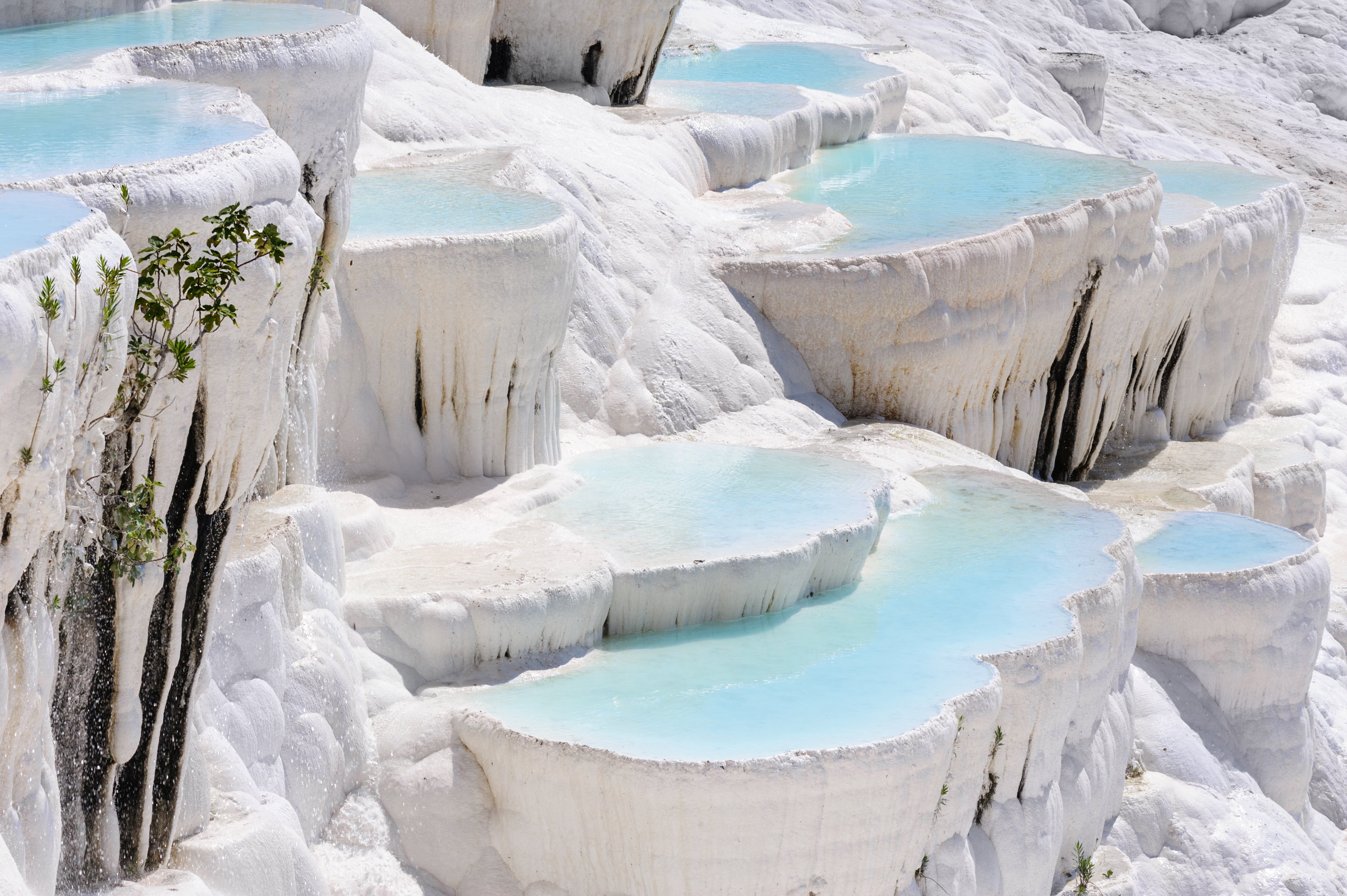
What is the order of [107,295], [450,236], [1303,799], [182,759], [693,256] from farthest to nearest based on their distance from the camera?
[693,256], [1303,799], [450,236], [182,759], [107,295]

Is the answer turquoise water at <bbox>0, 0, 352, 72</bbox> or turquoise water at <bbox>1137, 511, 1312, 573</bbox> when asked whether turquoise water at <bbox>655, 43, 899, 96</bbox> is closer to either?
turquoise water at <bbox>1137, 511, 1312, 573</bbox>

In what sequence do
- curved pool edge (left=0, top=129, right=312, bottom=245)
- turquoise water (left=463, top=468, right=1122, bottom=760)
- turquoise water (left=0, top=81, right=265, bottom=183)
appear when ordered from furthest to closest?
turquoise water (left=463, top=468, right=1122, bottom=760) < turquoise water (left=0, top=81, right=265, bottom=183) < curved pool edge (left=0, top=129, right=312, bottom=245)

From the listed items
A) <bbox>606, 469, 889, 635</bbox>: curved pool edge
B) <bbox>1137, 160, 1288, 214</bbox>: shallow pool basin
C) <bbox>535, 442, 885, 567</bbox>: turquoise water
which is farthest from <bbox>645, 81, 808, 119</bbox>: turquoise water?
<bbox>606, 469, 889, 635</bbox>: curved pool edge

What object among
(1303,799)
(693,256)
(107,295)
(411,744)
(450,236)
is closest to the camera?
(107,295)

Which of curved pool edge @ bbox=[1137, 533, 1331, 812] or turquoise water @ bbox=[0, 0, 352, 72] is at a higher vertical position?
turquoise water @ bbox=[0, 0, 352, 72]

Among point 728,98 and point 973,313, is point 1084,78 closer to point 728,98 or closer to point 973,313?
point 728,98

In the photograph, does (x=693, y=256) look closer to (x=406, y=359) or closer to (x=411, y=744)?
(x=406, y=359)

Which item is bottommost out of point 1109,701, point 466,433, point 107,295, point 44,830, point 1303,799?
point 1303,799

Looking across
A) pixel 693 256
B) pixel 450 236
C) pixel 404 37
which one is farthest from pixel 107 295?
pixel 404 37
